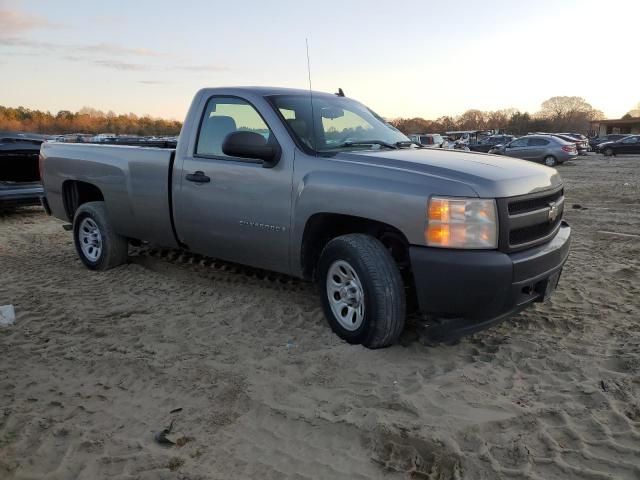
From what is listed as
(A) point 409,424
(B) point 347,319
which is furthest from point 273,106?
(A) point 409,424

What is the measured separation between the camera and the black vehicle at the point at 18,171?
9.19m

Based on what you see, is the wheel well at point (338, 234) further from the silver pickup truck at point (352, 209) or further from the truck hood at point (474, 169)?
the truck hood at point (474, 169)

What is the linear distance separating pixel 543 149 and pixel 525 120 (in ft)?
207

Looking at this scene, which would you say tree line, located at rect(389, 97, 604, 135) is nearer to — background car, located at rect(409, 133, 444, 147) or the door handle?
background car, located at rect(409, 133, 444, 147)

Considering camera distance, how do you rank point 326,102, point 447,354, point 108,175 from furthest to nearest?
point 108,175
point 326,102
point 447,354

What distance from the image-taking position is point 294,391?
3.30 m

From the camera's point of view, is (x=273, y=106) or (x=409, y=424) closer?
(x=409, y=424)

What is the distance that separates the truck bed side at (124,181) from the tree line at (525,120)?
191ft

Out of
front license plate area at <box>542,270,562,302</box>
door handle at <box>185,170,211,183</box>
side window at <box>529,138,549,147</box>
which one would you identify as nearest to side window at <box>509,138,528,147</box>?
side window at <box>529,138,549,147</box>

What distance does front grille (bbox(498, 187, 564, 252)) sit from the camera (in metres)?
3.32

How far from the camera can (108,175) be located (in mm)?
5613

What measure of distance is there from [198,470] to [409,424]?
3.70ft

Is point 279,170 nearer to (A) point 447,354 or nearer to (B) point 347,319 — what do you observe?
(B) point 347,319

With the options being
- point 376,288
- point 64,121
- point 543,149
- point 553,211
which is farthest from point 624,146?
point 64,121
